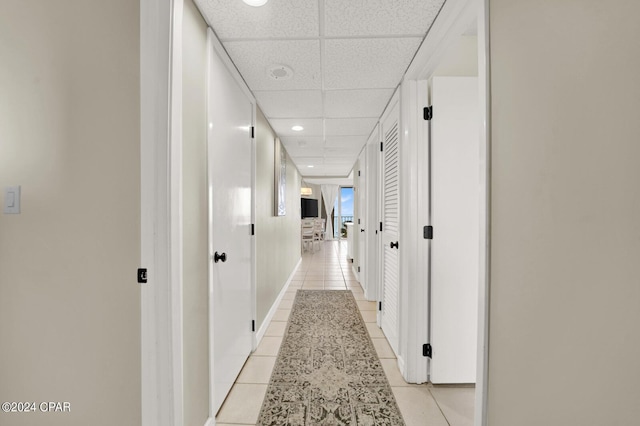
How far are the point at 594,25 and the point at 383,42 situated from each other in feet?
4.04

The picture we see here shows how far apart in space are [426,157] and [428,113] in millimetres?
304

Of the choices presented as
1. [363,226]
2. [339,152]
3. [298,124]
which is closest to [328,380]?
[298,124]

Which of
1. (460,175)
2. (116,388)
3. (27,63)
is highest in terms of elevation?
(27,63)

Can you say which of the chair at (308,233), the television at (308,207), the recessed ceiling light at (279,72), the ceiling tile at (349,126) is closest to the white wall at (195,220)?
the recessed ceiling light at (279,72)

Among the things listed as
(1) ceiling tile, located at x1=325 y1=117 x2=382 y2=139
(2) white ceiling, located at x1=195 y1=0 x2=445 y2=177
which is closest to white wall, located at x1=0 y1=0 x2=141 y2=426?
(2) white ceiling, located at x1=195 y1=0 x2=445 y2=177

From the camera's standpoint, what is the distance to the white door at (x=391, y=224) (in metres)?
2.30

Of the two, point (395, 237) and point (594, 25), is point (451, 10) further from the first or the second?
point (395, 237)

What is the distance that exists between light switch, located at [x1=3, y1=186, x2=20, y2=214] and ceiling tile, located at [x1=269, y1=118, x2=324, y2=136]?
2.21 metres

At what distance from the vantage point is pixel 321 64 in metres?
1.88

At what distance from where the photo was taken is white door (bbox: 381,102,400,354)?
2.30m

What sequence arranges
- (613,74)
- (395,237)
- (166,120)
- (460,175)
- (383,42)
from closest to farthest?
(613,74) → (166,120) → (383,42) → (460,175) → (395,237)

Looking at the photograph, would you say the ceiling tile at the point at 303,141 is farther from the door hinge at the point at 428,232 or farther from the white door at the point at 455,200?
the door hinge at the point at 428,232

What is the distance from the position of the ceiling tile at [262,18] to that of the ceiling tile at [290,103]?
773mm

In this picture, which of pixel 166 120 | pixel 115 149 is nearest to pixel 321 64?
pixel 166 120
